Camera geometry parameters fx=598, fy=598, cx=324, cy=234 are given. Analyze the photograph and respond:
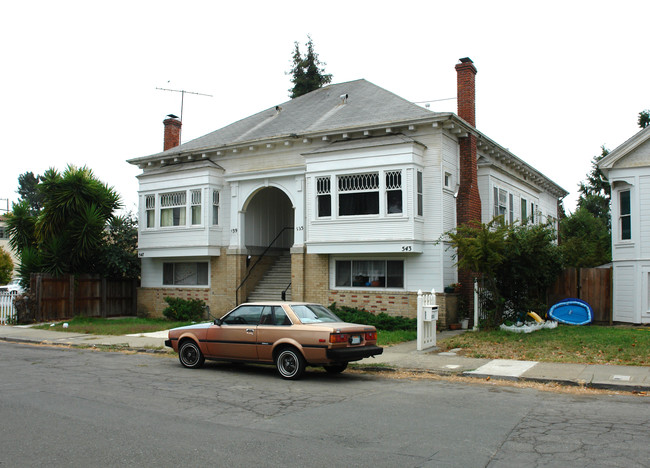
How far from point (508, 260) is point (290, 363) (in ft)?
27.2

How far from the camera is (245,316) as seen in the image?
1194cm

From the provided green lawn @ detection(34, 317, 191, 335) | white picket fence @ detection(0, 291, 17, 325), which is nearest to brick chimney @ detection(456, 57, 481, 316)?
green lawn @ detection(34, 317, 191, 335)

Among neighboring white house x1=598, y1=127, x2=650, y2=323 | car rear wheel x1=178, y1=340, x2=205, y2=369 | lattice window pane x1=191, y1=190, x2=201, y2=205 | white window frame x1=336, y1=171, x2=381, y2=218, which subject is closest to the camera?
car rear wheel x1=178, y1=340, x2=205, y2=369

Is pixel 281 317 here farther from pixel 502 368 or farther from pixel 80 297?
pixel 80 297

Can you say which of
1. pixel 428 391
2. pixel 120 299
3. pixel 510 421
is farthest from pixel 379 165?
pixel 120 299

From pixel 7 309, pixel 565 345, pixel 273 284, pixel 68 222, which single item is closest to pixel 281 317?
pixel 565 345

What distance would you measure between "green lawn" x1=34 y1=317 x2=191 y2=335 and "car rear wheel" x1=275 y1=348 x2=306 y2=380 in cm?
965

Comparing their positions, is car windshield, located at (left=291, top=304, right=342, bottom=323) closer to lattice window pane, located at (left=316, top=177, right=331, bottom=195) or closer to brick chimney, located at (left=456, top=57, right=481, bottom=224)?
lattice window pane, located at (left=316, top=177, right=331, bottom=195)

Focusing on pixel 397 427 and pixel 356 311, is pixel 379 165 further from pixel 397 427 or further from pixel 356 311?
pixel 397 427

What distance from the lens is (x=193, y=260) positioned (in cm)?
2414

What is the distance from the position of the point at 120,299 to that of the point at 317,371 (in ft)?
54.9

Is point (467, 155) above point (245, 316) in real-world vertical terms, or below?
above

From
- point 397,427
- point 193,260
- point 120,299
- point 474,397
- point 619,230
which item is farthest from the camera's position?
point 120,299

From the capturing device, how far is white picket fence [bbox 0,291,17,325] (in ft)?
75.4
